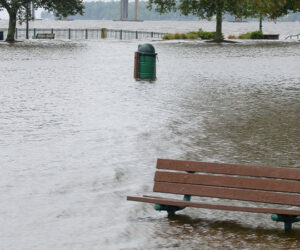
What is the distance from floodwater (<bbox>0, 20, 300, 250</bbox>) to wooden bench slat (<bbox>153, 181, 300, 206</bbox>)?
0.28m

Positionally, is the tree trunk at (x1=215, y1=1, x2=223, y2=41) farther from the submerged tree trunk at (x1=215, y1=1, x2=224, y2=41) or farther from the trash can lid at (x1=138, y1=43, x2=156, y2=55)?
the trash can lid at (x1=138, y1=43, x2=156, y2=55)

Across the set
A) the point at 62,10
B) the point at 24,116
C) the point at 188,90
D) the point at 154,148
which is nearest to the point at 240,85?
the point at 188,90

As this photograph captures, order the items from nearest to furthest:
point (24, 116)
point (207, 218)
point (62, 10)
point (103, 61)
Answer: point (207, 218) < point (24, 116) < point (103, 61) < point (62, 10)

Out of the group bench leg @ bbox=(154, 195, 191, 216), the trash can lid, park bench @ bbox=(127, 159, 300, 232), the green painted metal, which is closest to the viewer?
park bench @ bbox=(127, 159, 300, 232)

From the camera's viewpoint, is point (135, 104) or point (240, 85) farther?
point (240, 85)

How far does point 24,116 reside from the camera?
554 inches

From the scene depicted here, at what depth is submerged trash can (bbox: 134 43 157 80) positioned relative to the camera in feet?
77.1

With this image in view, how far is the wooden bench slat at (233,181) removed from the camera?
671 centimetres

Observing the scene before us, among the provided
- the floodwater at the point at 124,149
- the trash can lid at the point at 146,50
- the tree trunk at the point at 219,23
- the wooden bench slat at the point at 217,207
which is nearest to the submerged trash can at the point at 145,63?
the trash can lid at the point at 146,50

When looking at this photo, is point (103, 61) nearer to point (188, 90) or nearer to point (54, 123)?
point (188, 90)

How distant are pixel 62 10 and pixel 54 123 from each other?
1946 inches

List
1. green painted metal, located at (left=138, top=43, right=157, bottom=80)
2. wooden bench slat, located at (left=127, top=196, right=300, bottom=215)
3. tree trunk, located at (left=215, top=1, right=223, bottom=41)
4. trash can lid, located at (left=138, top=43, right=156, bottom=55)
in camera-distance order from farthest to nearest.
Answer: tree trunk, located at (left=215, top=1, right=223, bottom=41) < green painted metal, located at (left=138, top=43, right=157, bottom=80) < trash can lid, located at (left=138, top=43, right=156, bottom=55) < wooden bench slat, located at (left=127, top=196, right=300, bottom=215)

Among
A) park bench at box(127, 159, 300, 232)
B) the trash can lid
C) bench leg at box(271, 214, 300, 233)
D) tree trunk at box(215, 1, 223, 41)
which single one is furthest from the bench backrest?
tree trunk at box(215, 1, 223, 41)

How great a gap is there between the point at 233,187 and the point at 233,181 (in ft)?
0.22
